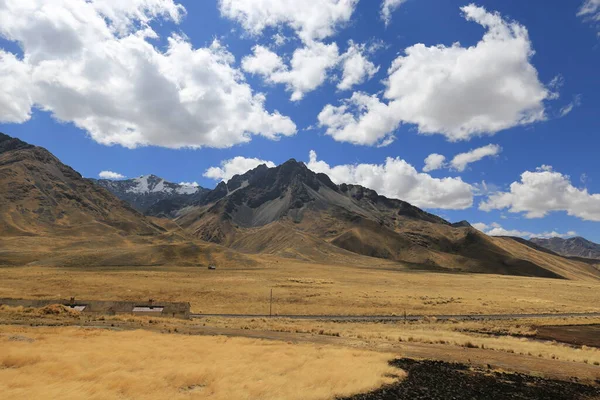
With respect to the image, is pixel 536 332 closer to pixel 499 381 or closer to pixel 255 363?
pixel 499 381

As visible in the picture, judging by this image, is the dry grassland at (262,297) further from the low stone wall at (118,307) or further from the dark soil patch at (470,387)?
the dark soil patch at (470,387)

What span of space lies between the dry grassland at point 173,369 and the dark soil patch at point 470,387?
46.1 inches

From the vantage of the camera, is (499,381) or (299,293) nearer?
(499,381)

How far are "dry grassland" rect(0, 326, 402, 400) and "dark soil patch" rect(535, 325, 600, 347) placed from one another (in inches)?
1017

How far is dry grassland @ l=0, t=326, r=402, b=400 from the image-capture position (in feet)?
50.2

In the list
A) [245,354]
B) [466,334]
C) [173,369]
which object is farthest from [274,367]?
[466,334]

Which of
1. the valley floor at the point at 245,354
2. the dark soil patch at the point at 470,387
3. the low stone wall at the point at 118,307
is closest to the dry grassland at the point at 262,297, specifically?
the valley floor at the point at 245,354

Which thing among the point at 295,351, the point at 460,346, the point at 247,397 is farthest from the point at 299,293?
the point at 247,397

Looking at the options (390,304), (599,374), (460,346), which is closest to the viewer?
(599,374)

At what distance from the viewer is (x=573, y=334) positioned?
45000mm

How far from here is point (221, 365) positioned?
67.4 ft

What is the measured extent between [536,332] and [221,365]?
40.8 meters

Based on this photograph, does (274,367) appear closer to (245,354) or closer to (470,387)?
(245,354)

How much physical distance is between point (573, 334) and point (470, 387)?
112ft
